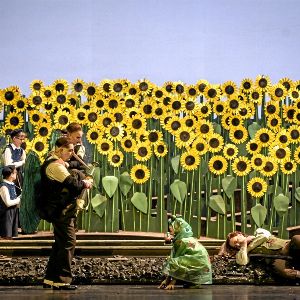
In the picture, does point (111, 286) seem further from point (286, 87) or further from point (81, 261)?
point (286, 87)

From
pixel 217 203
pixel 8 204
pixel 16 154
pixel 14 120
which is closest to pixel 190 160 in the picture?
pixel 217 203

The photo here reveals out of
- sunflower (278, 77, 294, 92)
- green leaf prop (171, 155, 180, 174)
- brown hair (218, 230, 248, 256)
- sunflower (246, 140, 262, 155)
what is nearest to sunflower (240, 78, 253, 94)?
sunflower (278, 77, 294, 92)

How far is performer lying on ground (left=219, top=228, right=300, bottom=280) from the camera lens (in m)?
8.84

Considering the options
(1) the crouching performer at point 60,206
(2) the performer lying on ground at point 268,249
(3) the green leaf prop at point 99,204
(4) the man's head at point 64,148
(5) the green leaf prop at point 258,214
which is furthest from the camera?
(5) the green leaf prop at point 258,214

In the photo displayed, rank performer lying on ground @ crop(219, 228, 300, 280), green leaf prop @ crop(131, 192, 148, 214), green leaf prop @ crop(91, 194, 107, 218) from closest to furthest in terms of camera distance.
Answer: performer lying on ground @ crop(219, 228, 300, 280)
green leaf prop @ crop(91, 194, 107, 218)
green leaf prop @ crop(131, 192, 148, 214)

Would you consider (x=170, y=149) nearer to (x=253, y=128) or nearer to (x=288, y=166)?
(x=253, y=128)

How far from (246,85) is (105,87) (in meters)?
1.94

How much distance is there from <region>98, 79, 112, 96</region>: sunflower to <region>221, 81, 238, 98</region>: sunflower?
5.08 feet

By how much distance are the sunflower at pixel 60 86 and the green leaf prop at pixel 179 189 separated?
1934 millimetres

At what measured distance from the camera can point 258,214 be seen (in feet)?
39.7

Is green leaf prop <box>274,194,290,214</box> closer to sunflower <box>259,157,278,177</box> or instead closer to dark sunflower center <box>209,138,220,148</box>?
sunflower <box>259,157,278,177</box>

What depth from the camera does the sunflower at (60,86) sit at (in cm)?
1219

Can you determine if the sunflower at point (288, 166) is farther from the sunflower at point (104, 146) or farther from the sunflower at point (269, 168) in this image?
the sunflower at point (104, 146)

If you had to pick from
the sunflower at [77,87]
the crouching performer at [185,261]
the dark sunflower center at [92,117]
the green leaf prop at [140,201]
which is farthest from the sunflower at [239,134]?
the crouching performer at [185,261]
